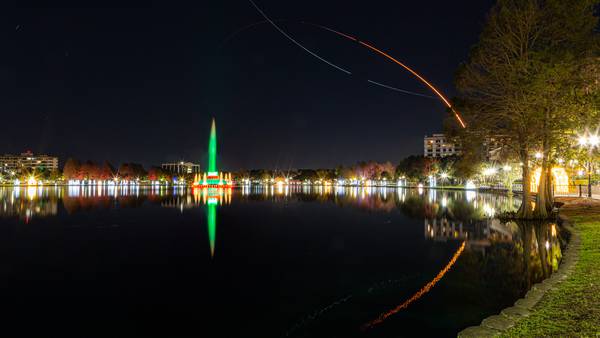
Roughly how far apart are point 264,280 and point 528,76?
57.6ft

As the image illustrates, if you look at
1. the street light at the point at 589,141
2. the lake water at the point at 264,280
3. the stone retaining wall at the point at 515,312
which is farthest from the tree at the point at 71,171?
the stone retaining wall at the point at 515,312

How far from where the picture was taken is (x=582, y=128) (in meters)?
21.0

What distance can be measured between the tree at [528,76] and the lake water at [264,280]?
5.79m

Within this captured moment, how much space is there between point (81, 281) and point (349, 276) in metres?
7.33

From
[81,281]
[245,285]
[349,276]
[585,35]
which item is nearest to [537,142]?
[585,35]

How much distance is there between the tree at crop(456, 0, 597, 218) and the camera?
20547 millimetres

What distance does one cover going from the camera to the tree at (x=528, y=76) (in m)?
20.5

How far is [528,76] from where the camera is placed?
826 inches

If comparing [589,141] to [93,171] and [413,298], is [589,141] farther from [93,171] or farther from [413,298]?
[93,171]

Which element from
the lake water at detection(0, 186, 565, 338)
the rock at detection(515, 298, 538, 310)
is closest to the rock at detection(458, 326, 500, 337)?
the lake water at detection(0, 186, 565, 338)

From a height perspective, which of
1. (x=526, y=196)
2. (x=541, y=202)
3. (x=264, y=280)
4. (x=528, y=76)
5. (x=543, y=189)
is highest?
(x=528, y=76)

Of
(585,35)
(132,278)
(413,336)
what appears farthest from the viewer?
(585,35)

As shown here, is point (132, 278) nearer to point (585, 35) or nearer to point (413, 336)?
point (413, 336)

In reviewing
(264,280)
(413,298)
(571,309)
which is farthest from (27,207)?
(571,309)
